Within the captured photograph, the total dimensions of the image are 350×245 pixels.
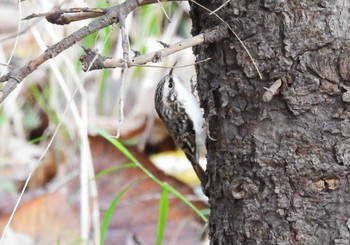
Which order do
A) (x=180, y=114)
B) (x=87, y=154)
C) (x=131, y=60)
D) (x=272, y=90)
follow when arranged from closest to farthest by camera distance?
(x=131, y=60)
(x=272, y=90)
(x=180, y=114)
(x=87, y=154)

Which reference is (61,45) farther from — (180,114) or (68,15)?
(180,114)

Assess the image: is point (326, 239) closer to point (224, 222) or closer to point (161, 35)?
point (224, 222)

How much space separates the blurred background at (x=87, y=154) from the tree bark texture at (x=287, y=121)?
132 cm

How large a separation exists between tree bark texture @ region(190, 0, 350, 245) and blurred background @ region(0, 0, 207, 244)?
4.34ft

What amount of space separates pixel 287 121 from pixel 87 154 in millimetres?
1632

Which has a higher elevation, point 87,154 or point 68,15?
point 68,15

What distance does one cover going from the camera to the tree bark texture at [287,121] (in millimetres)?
1702

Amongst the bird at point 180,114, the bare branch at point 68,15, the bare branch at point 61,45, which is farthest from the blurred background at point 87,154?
the bare branch at point 61,45

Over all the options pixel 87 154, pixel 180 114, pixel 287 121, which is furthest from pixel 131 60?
pixel 87 154

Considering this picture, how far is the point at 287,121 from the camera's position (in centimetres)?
175

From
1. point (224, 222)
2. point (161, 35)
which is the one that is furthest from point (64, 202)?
point (224, 222)

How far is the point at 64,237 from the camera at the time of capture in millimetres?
3840

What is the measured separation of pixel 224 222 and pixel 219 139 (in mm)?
190

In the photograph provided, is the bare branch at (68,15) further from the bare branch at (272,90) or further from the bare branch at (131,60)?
the bare branch at (272,90)
